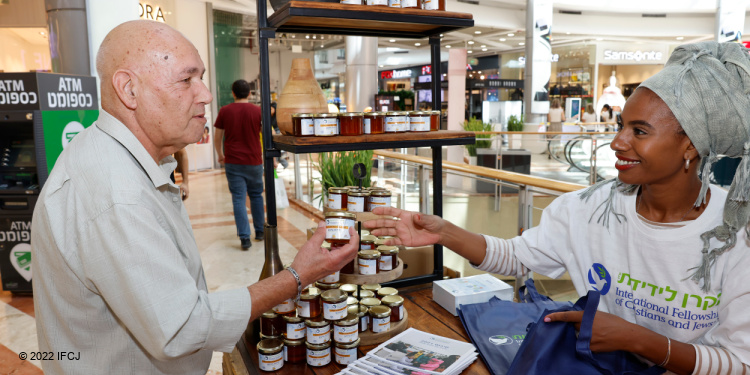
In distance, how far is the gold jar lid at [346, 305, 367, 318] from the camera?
171 cm

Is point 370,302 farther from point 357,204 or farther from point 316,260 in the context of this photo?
point 316,260

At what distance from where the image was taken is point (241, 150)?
5.21 meters

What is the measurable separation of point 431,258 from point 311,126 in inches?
41.5


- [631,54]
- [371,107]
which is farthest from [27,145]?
[631,54]

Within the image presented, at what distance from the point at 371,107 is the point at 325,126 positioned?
943 centimetres

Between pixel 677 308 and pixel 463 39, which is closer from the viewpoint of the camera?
pixel 677 308

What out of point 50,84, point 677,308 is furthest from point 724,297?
point 50,84

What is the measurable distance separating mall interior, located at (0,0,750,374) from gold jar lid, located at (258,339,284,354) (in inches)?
17.0

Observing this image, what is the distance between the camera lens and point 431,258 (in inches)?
99.8

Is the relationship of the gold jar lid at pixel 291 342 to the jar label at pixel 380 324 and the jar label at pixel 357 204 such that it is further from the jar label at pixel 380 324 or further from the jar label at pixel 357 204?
the jar label at pixel 357 204

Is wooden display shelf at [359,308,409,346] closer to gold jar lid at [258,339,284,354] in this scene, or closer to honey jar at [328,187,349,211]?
gold jar lid at [258,339,284,354]

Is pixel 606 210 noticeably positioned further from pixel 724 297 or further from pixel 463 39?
pixel 463 39

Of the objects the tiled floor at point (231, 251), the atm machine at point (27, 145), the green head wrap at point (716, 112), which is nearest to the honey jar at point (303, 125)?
the green head wrap at point (716, 112)

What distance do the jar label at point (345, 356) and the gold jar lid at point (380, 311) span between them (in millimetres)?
157
